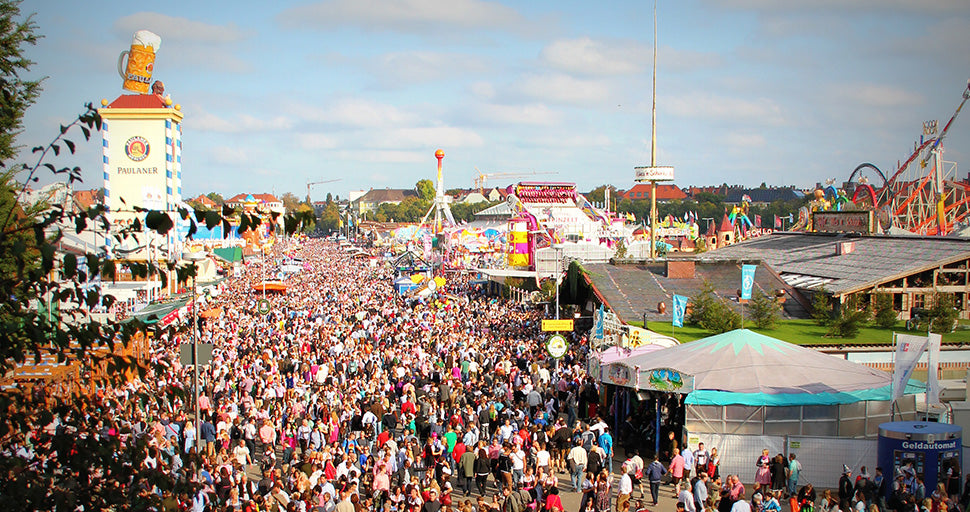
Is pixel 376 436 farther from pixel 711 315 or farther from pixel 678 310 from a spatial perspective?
pixel 711 315

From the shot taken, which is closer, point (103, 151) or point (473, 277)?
point (103, 151)

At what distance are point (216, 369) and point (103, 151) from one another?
1127 inches

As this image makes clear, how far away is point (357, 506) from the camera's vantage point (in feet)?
36.3

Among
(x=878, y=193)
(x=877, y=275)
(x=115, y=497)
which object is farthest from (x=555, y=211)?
(x=115, y=497)

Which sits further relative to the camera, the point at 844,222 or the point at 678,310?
the point at 844,222

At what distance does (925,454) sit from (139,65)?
45.1m

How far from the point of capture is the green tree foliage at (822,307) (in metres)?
25.0

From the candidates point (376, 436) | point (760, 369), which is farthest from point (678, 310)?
point (376, 436)

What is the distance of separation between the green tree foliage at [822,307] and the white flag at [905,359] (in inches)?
429

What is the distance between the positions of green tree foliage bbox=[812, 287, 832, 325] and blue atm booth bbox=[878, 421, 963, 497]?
Answer: 1215 cm

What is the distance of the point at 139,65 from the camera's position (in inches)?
1839

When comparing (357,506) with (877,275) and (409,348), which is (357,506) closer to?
(409,348)

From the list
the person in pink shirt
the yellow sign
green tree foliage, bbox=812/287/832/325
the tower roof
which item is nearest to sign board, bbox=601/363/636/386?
the person in pink shirt

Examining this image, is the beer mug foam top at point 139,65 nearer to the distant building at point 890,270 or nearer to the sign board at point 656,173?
the sign board at point 656,173
